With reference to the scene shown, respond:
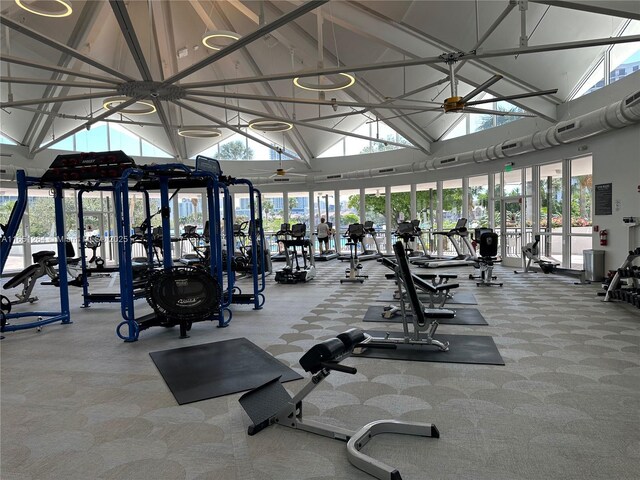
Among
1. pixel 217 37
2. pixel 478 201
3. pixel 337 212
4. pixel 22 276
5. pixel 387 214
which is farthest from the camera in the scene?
pixel 337 212

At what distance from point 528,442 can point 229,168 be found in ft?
56.3

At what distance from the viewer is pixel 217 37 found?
26.9ft

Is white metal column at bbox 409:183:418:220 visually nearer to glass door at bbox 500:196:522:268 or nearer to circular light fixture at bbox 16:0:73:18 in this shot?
glass door at bbox 500:196:522:268

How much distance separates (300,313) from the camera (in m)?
6.55

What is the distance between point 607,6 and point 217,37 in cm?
661

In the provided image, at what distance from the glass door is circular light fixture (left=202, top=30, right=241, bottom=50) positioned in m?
8.82

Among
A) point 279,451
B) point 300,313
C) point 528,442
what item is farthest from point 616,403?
point 300,313

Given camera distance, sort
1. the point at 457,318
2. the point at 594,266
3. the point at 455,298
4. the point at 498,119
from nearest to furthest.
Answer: the point at 457,318
the point at 455,298
the point at 594,266
the point at 498,119

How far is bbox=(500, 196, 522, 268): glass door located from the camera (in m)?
12.2

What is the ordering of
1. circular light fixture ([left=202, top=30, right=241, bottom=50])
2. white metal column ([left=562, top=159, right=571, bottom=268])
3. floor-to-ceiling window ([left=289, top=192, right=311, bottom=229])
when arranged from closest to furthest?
circular light fixture ([left=202, top=30, right=241, bottom=50]) < white metal column ([left=562, top=159, right=571, bottom=268]) < floor-to-ceiling window ([left=289, top=192, right=311, bottom=229])

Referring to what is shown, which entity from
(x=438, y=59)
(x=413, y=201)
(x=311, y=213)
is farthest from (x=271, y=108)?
(x=438, y=59)

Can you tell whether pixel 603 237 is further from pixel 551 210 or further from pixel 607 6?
pixel 607 6

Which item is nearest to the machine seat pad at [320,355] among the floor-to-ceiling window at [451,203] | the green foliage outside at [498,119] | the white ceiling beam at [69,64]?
the white ceiling beam at [69,64]

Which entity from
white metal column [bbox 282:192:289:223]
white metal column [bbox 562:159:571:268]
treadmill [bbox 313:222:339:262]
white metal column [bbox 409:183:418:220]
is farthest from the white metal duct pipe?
white metal column [bbox 282:192:289:223]
